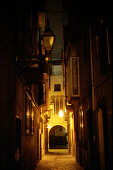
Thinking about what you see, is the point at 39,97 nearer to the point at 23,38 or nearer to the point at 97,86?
the point at 23,38

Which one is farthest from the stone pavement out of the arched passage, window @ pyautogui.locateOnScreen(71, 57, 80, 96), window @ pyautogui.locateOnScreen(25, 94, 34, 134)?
the arched passage

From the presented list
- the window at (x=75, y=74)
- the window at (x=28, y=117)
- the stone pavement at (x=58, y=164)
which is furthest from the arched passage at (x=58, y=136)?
the window at (x=28, y=117)

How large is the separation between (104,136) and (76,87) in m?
7.59

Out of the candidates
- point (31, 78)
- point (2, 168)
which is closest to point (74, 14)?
point (31, 78)

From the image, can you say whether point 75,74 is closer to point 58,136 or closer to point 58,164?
point 58,164

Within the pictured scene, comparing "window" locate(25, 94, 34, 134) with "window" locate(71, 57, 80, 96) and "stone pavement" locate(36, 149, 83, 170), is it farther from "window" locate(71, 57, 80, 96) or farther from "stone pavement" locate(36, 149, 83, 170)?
"window" locate(71, 57, 80, 96)

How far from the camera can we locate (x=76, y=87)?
16.3 metres

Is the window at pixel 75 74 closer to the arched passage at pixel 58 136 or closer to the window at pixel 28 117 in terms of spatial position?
the window at pixel 28 117

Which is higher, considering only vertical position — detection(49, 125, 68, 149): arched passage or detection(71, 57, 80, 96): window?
detection(71, 57, 80, 96): window

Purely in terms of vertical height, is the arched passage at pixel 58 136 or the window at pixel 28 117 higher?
the window at pixel 28 117

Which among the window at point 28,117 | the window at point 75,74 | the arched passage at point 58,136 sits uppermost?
the window at point 75,74

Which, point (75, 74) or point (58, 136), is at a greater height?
point (75, 74)

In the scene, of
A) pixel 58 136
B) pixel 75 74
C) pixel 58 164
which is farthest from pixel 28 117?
pixel 58 136

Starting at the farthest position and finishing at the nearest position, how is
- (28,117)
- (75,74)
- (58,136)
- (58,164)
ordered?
(58,136)
(58,164)
(75,74)
(28,117)
